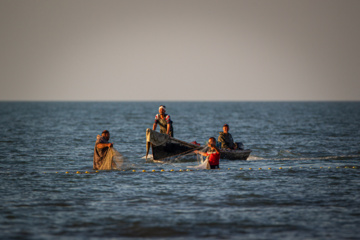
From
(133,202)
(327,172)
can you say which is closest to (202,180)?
(133,202)

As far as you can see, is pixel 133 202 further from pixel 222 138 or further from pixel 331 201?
pixel 222 138

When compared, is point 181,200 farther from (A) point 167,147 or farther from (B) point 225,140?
(B) point 225,140

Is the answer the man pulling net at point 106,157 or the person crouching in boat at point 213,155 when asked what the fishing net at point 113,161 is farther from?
the person crouching in boat at point 213,155

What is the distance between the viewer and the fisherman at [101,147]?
18516 millimetres

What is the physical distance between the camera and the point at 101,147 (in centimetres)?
1862

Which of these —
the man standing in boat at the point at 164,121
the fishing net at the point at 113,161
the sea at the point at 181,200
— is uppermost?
the man standing in boat at the point at 164,121

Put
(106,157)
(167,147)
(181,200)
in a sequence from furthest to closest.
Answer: (167,147), (106,157), (181,200)

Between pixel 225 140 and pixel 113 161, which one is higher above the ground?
pixel 225 140

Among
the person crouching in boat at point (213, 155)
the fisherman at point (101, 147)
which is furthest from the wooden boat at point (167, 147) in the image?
the fisherman at point (101, 147)

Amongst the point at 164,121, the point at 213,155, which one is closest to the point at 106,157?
the point at 164,121

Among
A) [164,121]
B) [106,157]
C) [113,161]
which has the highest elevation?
[164,121]

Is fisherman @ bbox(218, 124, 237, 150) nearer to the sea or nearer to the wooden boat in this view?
the wooden boat

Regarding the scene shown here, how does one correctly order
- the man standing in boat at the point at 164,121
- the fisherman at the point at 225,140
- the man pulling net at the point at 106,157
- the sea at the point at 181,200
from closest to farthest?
the sea at the point at 181,200 < the man pulling net at the point at 106,157 < the man standing in boat at the point at 164,121 < the fisherman at the point at 225,140

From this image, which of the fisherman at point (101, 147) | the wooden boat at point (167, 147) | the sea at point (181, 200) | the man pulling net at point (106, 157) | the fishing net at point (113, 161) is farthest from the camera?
the wooden boat at point (167, 147)
